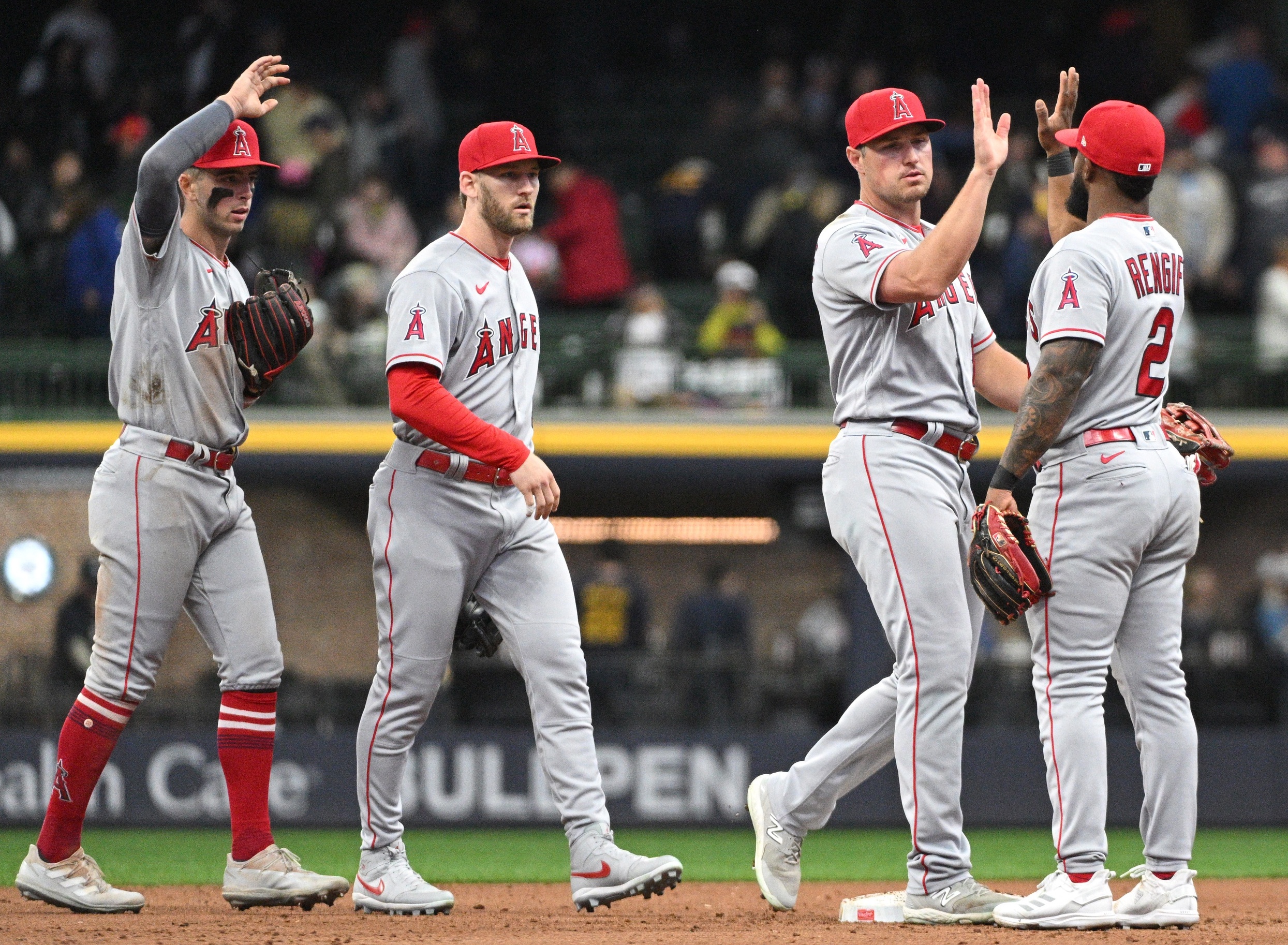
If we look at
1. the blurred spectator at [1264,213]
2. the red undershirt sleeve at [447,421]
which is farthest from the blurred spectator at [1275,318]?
the red undershirt sleeve at [447,421]

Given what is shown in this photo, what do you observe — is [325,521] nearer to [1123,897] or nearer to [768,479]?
[768,479]

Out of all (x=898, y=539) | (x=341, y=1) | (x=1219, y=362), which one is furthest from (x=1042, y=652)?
(x=341, y=1)

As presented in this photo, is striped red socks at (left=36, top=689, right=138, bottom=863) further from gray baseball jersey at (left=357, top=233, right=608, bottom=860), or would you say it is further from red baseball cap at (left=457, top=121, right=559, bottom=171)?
red baseball cap at (left=457, top=121, right=559, bottom=171)

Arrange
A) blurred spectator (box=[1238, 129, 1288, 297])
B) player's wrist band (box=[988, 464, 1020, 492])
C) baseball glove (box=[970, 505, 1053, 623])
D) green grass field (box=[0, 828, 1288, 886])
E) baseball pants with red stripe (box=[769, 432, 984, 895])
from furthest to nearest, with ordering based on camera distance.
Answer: blurred spectator (box=[1238, 129, 1288, 297]) → green grass field (box=[0, 828, 1288, 886]) → baseball pants with red stripe (box=[769, 432, 984, 895]) → player's wrist band (box=[988, 464, 1020, 492]) → baseball glove (box=[970, 505, 1053, 623])

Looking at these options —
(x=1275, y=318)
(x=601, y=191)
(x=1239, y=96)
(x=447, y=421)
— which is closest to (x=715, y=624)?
(x=601, y=191)

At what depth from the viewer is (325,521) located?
10.9 meters

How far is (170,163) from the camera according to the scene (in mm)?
4531

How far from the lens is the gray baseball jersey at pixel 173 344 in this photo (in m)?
4.80

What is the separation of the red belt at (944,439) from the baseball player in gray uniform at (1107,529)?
280 mm

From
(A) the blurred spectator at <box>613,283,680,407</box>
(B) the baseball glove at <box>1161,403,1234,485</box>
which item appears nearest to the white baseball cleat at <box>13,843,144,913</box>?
(B) the baseball glove at <box>1161,403,1234,485</box>

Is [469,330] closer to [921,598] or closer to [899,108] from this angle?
[899,108]

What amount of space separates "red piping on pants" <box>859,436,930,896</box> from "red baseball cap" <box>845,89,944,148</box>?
2.90 ft

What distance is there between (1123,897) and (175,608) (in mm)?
2605

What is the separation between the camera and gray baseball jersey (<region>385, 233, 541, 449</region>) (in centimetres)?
462
